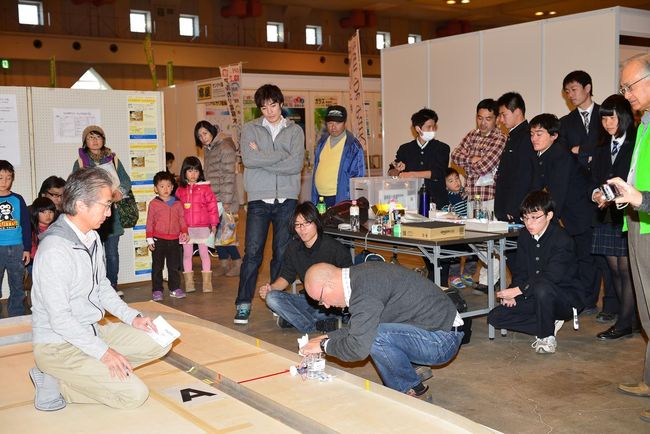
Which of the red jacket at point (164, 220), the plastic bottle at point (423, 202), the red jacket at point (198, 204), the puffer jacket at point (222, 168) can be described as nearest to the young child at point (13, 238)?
the red jacket at point (164, 220)

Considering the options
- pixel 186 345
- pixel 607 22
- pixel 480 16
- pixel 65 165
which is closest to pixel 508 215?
pixel 607 22

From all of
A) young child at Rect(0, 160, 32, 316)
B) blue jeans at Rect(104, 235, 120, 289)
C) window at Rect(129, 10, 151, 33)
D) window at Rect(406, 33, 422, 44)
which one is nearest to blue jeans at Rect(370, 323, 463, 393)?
young child at Rect(0, 160, 32, 316)

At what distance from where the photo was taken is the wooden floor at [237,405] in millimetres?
2746

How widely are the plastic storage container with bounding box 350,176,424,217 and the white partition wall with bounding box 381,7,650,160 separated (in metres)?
1.96

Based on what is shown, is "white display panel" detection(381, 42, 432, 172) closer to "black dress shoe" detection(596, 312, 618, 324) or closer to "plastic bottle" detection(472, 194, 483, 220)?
"plastic bottle" detection(472, 194, 483, 220)

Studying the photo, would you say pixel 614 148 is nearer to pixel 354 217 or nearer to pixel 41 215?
pixel 354 217

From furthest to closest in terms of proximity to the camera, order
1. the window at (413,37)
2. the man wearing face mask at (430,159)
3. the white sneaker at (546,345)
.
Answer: the window at (413,37)
the man wearing face mask at (430,159)
the white sneaker at (546,345)

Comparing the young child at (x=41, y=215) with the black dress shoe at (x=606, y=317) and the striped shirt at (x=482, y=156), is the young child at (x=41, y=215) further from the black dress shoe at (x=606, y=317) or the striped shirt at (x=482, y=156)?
the black dress shoe at (x=606, y=317)

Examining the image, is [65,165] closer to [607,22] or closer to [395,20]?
[607,22]

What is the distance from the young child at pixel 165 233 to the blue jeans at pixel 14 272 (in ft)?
3.88

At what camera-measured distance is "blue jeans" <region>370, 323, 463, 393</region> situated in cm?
329

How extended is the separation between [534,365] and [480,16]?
55.6 ft

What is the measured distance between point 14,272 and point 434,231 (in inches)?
129

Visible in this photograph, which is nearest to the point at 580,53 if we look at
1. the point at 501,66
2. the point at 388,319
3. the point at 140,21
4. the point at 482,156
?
the point at 501,66
